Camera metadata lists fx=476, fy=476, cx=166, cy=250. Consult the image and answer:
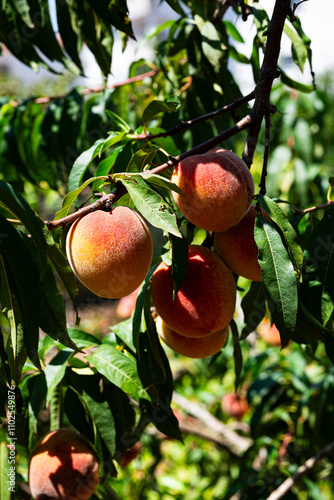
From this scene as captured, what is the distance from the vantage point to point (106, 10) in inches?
44.1

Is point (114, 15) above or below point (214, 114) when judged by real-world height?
above

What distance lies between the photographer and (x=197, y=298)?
0.82 meters

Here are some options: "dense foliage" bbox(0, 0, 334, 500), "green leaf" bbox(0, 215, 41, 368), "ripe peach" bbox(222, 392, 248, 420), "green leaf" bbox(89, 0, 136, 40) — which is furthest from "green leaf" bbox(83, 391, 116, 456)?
"ripe peach" bbox(222, 392, 248, 420)

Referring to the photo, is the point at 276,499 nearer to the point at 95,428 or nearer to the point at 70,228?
the point at 95,428

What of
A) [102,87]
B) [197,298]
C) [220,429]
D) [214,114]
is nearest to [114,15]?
[214,114]

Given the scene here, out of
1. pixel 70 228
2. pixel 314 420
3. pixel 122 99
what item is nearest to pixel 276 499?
pixel 314 420

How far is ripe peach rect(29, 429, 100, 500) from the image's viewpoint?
37.8 inches

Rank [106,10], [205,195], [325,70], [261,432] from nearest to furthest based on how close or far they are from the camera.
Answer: [205,195]
[106,10]
[261,432]
[325,70]

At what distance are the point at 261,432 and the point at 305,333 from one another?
0.97 m

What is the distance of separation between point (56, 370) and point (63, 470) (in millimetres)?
210

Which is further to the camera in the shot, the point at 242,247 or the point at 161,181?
the point at 242,247

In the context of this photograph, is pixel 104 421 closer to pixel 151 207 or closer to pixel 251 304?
pixel 251 304

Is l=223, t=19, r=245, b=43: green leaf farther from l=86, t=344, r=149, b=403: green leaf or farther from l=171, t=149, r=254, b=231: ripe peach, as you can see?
l=86, t=344, r=149, b=403: green leaf

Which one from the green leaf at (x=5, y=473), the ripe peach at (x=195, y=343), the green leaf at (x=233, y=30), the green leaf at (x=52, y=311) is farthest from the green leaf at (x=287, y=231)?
the green leaf at (x=233, y=30)
